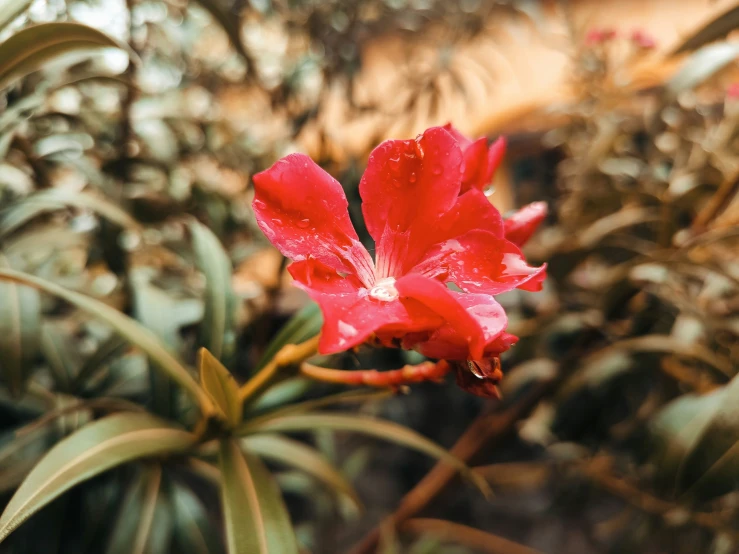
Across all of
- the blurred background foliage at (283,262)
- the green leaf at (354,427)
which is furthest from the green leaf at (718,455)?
the green leaf at (354,427)

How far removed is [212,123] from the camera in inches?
42.6

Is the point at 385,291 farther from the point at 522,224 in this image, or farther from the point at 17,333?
the point at 17,333

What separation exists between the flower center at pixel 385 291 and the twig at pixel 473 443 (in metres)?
0.68

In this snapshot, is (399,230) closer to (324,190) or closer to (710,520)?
(324,190)

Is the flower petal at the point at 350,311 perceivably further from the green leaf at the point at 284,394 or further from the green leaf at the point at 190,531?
the green leaf at the point at 190,531

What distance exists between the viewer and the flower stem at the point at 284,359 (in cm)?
39

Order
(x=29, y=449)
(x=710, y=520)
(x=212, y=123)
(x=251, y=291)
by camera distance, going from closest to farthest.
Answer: (x=29, y=449) → (x=710, y=520) → (x=212, y=123) → (x=251, y=291)

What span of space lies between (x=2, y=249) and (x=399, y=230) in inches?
23.2

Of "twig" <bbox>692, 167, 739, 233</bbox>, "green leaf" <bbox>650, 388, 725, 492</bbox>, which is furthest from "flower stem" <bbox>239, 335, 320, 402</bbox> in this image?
"twig" <bbox>692, 167, 739, 233</bbox>

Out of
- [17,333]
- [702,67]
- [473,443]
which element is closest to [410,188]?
[17,333]

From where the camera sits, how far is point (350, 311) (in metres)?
0.28

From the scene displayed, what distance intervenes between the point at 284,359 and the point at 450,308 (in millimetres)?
187

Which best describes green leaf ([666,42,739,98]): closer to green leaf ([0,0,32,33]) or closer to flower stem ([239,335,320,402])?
flower stem ([239,335,320,402])

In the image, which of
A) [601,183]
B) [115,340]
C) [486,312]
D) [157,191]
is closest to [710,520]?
[601,183]
